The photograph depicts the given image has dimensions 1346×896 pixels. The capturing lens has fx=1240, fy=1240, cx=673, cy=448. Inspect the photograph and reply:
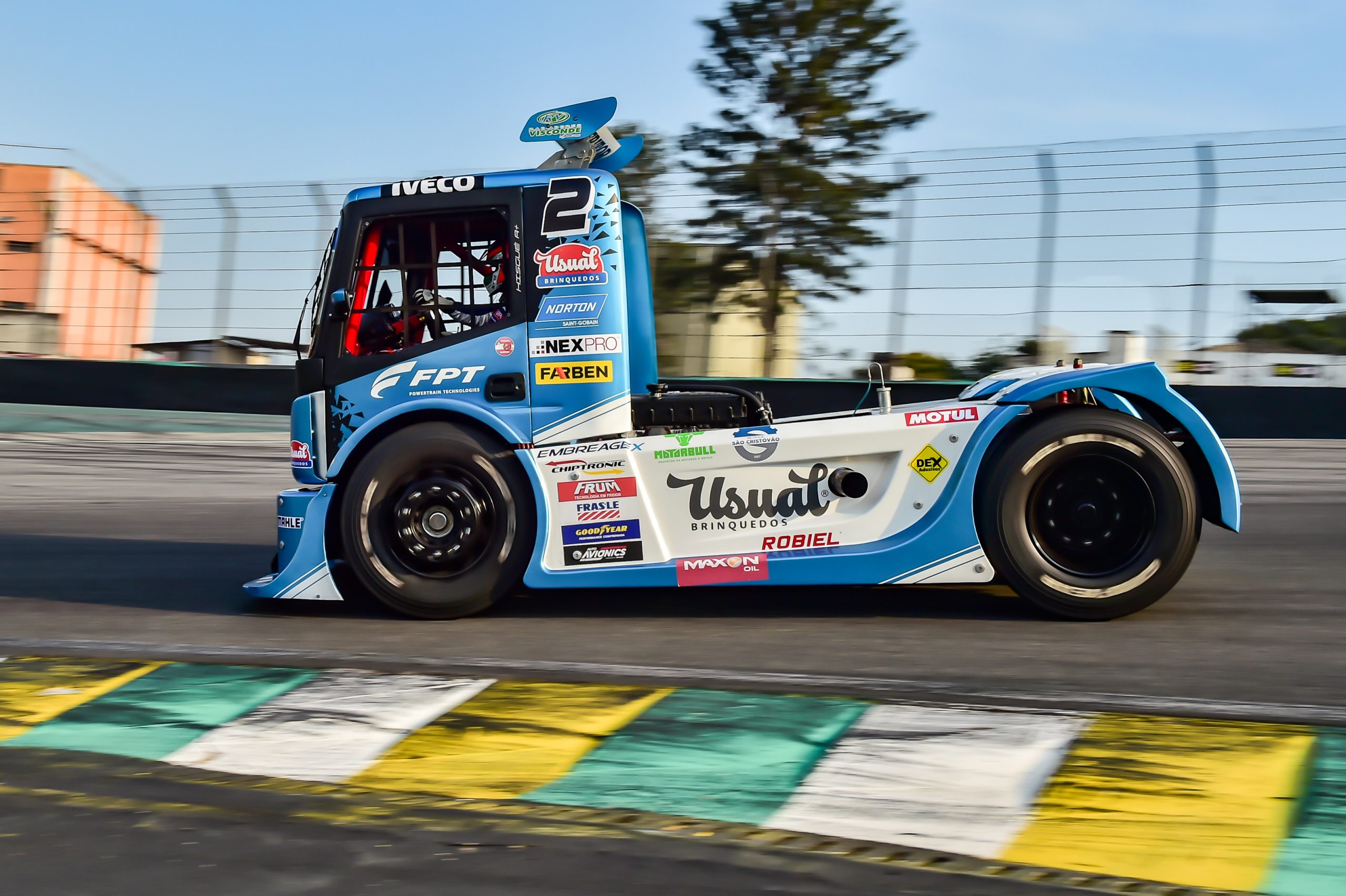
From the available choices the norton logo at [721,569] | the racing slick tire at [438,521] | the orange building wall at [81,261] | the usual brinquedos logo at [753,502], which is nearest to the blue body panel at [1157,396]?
the usual brinquedos logo at [753,502]

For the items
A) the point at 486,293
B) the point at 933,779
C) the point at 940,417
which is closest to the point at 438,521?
the point at 486,293

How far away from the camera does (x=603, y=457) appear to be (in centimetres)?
539

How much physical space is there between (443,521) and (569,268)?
1.24 meters

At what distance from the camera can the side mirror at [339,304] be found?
5.52 meters

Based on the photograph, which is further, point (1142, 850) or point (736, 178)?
point (736, 178)

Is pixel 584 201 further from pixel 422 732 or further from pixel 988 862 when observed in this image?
pixel 988 862

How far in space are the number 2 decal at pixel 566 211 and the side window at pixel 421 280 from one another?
0.78ft

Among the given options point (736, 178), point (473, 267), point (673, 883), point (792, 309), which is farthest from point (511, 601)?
point (736, 178)

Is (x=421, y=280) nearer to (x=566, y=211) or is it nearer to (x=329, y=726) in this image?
(x=566, y=211)

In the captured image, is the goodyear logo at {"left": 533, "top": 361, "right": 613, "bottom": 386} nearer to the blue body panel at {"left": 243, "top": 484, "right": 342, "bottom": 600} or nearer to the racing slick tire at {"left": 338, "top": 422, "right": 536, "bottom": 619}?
the racing slick tire at {"left": 338, "top": 422, "right": 536, "bottom": 619}

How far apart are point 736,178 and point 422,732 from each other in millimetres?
9630

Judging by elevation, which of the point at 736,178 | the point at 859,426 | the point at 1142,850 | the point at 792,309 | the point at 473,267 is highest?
the point at 736,178

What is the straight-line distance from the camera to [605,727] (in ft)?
13.1

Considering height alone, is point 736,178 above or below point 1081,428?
above
